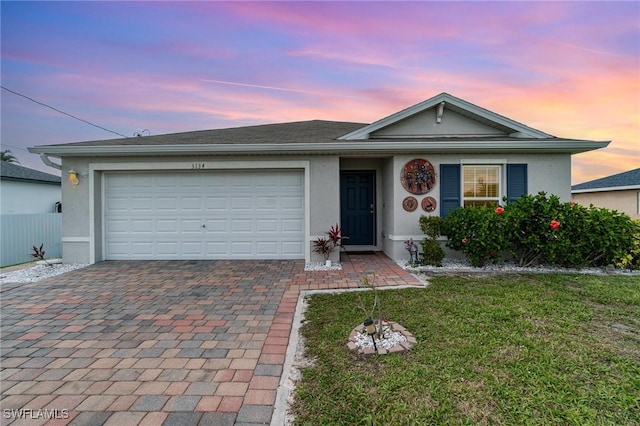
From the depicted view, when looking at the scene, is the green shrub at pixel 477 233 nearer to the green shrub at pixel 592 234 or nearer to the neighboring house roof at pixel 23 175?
the green shrub at pixel 592 234

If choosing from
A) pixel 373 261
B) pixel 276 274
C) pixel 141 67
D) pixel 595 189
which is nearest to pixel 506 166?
pixel 373 261

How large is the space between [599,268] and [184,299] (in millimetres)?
8249

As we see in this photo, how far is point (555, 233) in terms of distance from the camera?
589 cm

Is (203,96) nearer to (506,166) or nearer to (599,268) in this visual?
(506,166)

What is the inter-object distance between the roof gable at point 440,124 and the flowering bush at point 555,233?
95.3 inches

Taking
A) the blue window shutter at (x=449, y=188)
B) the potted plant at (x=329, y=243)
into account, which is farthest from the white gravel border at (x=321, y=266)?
the blue window shutter at (x=449, y=188)

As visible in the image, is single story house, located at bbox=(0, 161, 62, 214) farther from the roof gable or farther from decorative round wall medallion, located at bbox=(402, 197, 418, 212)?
decorative round wall medallion, located at bbox=(402, 197, 418, 212)

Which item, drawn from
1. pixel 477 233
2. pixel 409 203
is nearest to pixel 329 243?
pixel 409 203

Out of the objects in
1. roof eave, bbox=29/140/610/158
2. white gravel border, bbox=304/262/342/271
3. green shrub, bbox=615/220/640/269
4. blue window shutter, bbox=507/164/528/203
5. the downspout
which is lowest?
white gravel border, bbox=304/262/342/271

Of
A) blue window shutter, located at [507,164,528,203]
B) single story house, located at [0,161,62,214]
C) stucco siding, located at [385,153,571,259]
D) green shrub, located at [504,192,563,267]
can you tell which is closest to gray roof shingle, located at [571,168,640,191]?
stucco siding, located at [385,153,571,259]

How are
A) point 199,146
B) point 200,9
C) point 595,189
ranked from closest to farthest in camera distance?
point 199,146
point 200,9
point 595,189

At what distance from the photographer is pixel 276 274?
19.6 ft

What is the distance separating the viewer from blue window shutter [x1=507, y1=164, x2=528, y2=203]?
6.98 meters

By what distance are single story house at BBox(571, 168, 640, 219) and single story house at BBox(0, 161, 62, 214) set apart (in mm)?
26378
